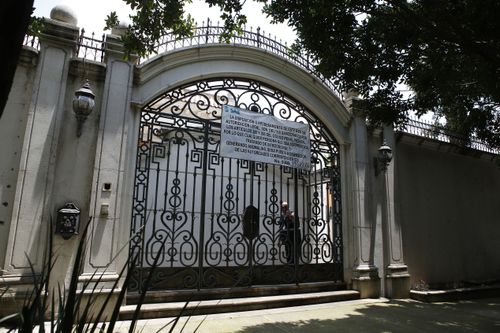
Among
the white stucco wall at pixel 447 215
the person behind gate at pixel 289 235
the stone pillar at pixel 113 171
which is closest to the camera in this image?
the stone pillar at pixel 113 171

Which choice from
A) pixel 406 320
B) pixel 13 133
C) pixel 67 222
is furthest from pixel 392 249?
pixel 13 133

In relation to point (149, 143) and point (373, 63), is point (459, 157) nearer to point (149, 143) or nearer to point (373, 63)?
point (373, 63)

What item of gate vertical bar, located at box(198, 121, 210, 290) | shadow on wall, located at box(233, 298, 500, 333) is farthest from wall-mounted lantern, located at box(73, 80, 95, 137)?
shadow on wall, located at box(233, 298, 500, 333)

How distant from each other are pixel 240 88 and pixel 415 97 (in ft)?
9.77

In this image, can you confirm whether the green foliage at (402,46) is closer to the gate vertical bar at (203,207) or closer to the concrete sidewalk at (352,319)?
the gate vertical bar at (203,207)

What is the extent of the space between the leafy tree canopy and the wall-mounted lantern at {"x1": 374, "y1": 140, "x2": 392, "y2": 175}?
1616mm

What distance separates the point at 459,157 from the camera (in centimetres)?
867

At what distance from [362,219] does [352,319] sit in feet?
7.45

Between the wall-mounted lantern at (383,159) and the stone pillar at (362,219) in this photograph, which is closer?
the stone pillar at (362,219)

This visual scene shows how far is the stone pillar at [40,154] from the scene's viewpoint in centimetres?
426

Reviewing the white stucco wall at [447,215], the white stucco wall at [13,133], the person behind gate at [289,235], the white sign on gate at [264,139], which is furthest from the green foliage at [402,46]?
the white stucco wall at [13,133]

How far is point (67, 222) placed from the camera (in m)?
4.48

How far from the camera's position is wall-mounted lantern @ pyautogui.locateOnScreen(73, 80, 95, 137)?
474 centimetres

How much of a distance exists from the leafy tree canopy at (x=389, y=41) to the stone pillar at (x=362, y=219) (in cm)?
135
